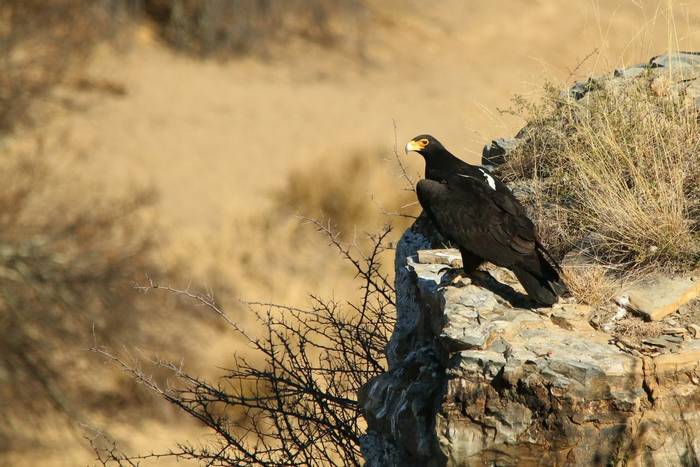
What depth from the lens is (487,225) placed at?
6.09 m

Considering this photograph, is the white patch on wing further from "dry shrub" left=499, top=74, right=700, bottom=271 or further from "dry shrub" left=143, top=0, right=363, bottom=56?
"dry shrub" left=143, top=0, right=363, bottom=56

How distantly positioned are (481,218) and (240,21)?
65.3 ft

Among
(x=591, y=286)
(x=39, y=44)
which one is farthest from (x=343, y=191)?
(x=591, y=286)

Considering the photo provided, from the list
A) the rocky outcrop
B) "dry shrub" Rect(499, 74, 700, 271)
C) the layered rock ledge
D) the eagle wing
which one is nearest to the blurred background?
"dry shrub" Rect(499, 74, 700, 271)

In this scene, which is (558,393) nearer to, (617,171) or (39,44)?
(617,171)

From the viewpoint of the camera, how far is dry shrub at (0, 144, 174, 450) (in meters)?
20.8

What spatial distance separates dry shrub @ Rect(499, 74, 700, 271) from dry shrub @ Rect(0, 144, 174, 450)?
1389 cm

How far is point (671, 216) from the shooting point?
20.3 ft

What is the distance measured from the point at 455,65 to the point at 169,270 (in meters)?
8.50

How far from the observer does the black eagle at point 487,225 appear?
19.0 ft

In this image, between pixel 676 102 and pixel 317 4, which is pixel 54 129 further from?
pixel 676 102

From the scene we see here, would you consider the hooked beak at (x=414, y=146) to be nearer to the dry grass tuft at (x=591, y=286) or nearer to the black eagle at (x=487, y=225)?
the black eagle at (x=487, y=225)

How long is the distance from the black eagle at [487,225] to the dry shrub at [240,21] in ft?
61.7

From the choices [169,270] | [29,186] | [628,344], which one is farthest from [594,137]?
[29,186]
